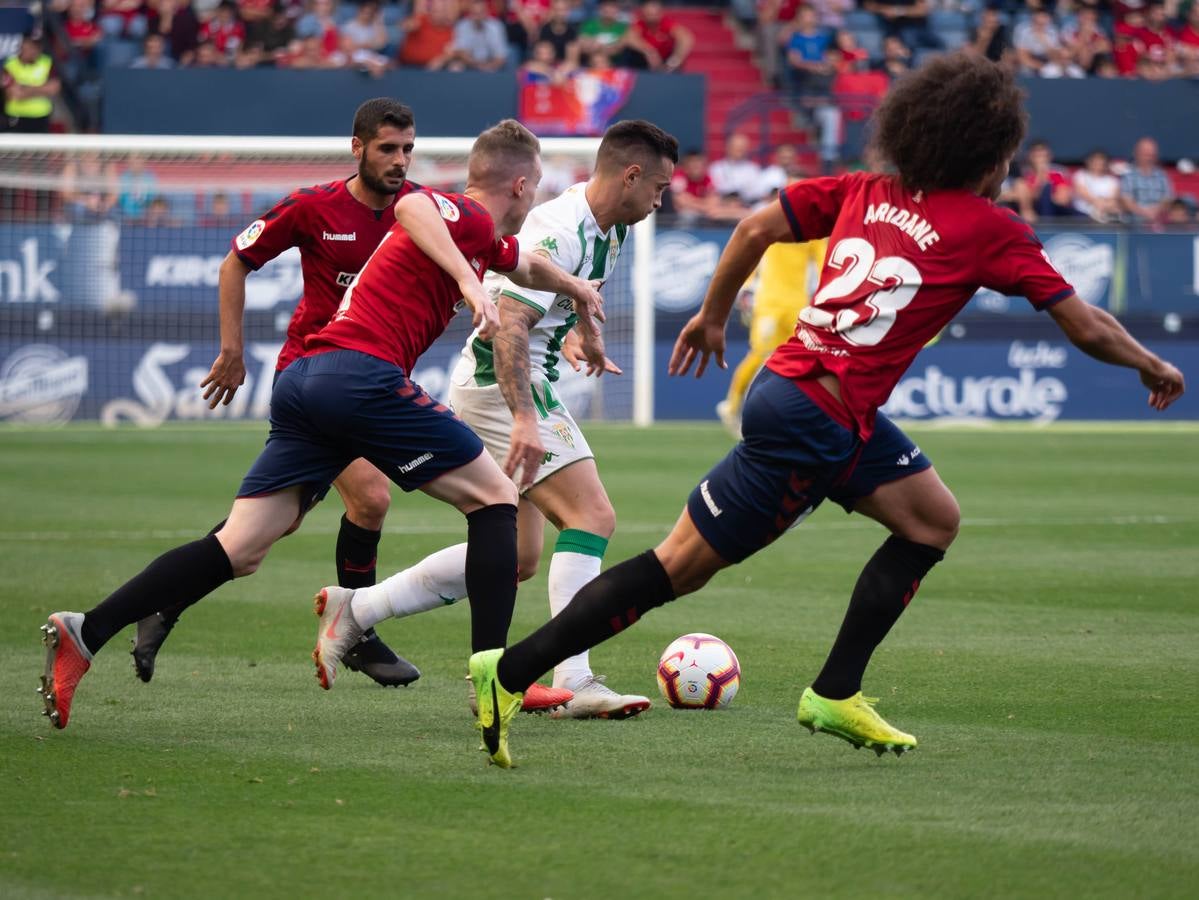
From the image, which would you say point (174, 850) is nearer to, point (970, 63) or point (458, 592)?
point (458, 592)

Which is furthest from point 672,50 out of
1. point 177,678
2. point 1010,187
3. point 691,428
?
point 177,678

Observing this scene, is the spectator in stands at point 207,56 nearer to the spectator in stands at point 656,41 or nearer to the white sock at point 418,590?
the spectator in stands at point 656,41

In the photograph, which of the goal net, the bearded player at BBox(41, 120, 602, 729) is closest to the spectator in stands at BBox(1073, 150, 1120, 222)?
the goal net

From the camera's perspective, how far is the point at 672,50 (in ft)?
86.9

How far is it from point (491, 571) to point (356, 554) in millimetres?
1543

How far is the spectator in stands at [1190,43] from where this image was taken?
1098 inches

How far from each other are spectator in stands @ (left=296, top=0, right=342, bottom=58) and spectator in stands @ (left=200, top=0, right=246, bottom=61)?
826 mm

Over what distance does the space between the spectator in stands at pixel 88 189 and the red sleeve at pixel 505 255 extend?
54.0 ft

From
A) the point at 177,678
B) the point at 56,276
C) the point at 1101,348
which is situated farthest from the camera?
the point at 56,276

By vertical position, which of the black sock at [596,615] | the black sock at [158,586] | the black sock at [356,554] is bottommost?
the black sock at [356,554]

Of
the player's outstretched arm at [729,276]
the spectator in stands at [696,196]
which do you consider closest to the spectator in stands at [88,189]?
the spectator in stands at [696,196]

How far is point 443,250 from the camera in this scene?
5363mm

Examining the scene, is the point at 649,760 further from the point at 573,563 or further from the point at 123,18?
the point at 123,18

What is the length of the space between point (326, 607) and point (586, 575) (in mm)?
932
